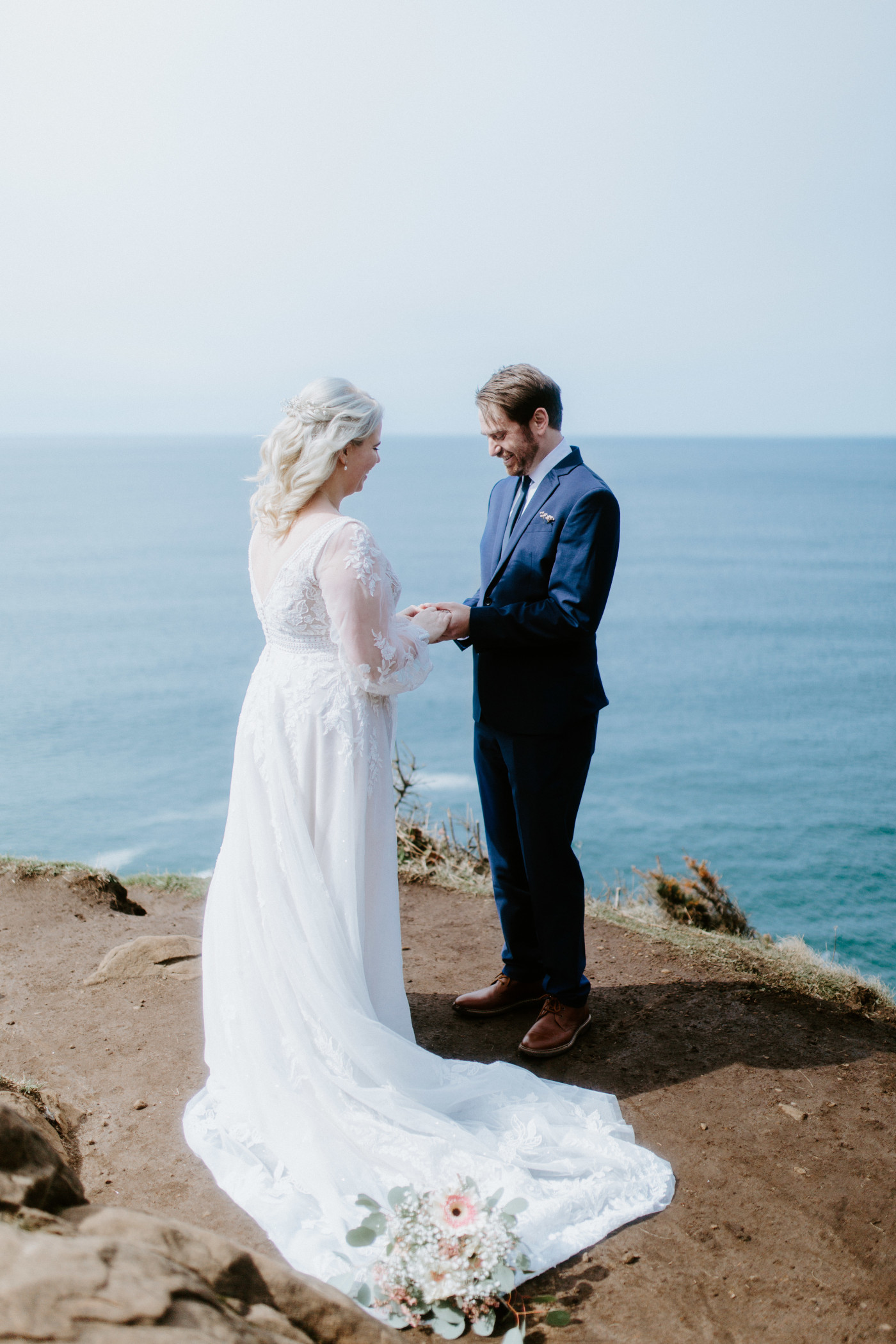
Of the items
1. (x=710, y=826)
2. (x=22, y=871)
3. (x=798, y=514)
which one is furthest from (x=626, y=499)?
(x=22, y=871)

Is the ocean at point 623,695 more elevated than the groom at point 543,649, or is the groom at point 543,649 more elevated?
the groom at point 543,649

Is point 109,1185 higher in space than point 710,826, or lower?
higher

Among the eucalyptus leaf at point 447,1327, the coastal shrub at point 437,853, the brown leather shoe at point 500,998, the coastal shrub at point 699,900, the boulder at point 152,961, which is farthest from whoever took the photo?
the coastal shrub at point 699,900

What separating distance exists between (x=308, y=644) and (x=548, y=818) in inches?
49.3

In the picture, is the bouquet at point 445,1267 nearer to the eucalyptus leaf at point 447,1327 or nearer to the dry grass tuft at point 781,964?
the eucalyptus leaf at point 447,1327

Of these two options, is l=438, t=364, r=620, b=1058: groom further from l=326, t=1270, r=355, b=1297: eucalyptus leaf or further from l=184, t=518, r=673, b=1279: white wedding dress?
l=326, t=1270, r=355, b=1297: eucalyptus leaf

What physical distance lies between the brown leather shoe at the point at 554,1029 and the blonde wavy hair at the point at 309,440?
2.20 m

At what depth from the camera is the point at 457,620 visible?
3.81 m

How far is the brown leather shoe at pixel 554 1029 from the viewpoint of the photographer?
13.2ft

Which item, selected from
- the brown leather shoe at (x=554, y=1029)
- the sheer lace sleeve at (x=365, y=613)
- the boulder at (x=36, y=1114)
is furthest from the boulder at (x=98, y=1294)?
the brown leather shoe at (x=554, y=1029)

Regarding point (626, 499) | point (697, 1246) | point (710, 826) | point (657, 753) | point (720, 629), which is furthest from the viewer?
point (626, 499)

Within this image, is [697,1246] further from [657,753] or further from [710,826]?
[657,753]

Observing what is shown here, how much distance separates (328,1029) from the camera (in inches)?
131

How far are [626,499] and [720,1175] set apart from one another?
131m
